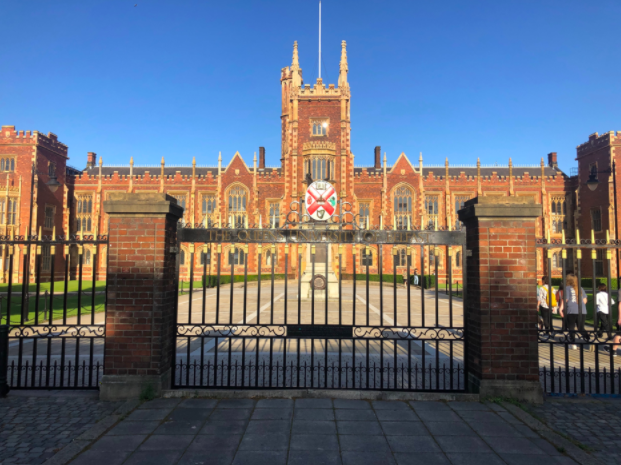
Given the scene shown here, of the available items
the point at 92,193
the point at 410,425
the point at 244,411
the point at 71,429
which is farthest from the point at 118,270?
the point at 92,193

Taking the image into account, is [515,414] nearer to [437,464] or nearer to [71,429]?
[437,464]

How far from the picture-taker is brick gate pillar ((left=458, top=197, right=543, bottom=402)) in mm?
4809

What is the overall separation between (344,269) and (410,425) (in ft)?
108

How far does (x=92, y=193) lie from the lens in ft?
134

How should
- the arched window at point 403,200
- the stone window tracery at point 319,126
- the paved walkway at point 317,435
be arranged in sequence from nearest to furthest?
1. the paved walkway at point 317,435
2. the stone window tracery at point 319,126
3. the arched window at point 403,200

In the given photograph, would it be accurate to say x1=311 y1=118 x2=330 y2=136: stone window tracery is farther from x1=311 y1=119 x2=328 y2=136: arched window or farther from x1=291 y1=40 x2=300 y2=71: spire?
x1=291 y1=40 x2=300 y2=71: spire

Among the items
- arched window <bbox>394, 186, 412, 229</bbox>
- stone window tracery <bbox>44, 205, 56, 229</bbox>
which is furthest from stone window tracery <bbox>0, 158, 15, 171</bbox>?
arched window <bbox>394, 186, 412, 229</bbox>

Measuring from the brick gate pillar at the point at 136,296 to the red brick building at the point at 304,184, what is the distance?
2713cm

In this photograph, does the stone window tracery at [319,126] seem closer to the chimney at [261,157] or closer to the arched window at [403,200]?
the arched window at [403,200]

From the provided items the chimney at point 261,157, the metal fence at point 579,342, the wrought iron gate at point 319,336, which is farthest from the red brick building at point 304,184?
the metal fence at point 579,342

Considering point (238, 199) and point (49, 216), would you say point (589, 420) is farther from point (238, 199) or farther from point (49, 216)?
point (49, 216)

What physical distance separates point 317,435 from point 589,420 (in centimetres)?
320

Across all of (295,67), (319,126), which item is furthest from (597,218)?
(295,67)

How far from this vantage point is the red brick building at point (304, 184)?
34.6 metres
